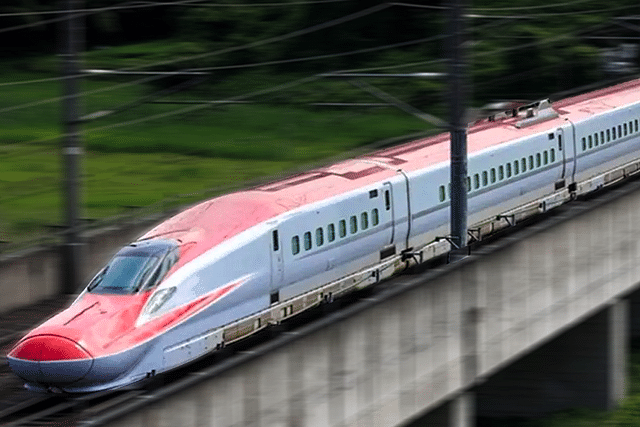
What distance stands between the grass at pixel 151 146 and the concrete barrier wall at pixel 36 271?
17342 millimetres

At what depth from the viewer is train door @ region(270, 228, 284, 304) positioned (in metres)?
20.5

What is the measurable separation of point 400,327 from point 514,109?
14.4 m

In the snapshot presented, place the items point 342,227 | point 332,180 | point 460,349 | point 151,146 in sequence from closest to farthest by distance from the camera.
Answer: point 460,349 → point 342,227 → point 332,180 → point 151,146

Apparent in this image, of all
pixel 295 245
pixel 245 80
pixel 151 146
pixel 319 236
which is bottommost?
pixel 151 146

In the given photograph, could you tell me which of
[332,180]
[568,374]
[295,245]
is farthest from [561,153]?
[295,245]

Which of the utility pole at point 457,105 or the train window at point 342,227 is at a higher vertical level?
the utility pole at point 457,105

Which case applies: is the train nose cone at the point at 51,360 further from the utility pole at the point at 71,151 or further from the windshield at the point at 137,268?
the utility pole at the point at 71,151

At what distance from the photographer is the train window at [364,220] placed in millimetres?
23609

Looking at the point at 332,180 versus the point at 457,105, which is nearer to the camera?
the point at 457,105

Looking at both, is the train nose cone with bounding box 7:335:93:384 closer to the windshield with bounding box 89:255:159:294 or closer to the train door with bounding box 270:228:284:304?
the windshield with bounding box 89:255:159:294

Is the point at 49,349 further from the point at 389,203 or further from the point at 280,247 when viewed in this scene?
the point at 389,203

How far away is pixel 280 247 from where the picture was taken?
2084 centimetres

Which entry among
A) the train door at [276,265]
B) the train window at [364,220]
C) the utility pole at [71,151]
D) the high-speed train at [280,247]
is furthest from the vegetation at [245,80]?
the train door at [276,265]

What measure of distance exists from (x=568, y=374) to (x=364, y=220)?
744cm
